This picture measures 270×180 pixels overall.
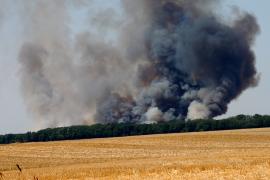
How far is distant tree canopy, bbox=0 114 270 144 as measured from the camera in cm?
8550

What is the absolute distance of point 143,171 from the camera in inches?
1198

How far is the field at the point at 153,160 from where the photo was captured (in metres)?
28.9

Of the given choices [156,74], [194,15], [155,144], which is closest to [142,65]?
[156,74]

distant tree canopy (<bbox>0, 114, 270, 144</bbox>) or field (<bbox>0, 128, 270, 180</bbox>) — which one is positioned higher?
distant tree canopy (<bbox>0, 114, 270, 144</bbox>)

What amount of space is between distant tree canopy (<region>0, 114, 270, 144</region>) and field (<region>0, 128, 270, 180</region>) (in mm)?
20191

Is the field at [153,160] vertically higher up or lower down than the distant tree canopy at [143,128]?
lower down

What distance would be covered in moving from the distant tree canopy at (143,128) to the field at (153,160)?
66.2ft

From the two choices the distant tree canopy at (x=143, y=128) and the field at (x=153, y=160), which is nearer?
the field at (x=153, y=160)

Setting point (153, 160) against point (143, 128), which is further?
point (143, 128)

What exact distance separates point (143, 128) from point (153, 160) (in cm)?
4985

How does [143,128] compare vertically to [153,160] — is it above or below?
above

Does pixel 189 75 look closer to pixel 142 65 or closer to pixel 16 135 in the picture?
pixel 142 65

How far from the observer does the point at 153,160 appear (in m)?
39.0

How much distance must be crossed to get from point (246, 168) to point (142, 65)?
9347 centimetres
